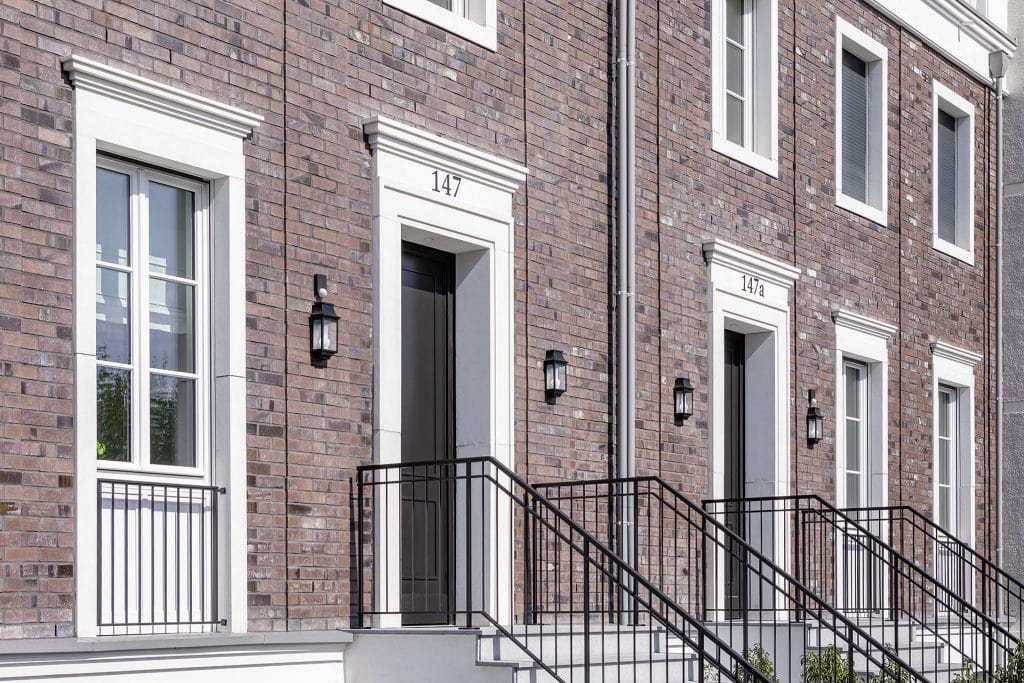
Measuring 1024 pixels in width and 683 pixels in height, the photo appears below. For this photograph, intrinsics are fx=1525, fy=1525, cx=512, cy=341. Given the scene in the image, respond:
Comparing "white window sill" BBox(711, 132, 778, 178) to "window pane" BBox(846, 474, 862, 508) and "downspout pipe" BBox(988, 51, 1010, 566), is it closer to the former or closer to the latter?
"window pane" BBox(846, 474, 862, 508)

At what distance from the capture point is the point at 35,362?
6.78 metres

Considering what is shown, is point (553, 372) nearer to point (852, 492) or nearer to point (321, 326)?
point (321, 326)

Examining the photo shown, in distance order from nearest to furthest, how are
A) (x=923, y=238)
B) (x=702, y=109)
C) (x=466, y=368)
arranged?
1. (x=466, y=368)
2. (x=702, y=109)
3. (x=923, y=238)

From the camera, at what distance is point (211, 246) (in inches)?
309

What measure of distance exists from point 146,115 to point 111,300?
91 centimetres

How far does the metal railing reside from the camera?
7090 millimetres

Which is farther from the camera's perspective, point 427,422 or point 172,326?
point 427,422

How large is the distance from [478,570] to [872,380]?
20.1ft

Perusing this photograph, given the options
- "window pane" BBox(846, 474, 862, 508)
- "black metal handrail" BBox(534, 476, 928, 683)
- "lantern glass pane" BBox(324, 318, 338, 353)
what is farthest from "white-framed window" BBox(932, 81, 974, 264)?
"lantern glass pane" BBox(324, 318, 338, 353)

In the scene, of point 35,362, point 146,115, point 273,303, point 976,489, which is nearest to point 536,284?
point 273,303


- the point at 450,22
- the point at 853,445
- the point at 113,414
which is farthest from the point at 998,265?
the point at 113,414

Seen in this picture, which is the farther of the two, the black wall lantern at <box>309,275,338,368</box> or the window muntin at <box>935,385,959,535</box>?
the window muntin at <box>935,385,959,535</box>

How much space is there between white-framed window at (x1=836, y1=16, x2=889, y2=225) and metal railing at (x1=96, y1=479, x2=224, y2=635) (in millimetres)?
8128

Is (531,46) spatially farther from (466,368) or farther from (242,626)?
(242,626)
